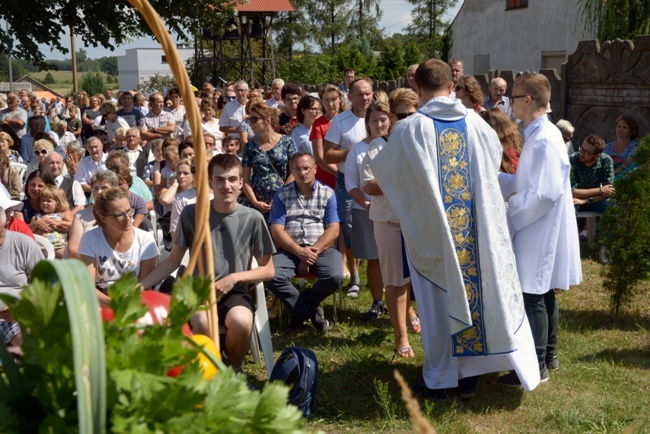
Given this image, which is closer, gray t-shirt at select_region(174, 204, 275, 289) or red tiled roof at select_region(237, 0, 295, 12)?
gray t-shirt at select_region(174, 204, 275, 289)

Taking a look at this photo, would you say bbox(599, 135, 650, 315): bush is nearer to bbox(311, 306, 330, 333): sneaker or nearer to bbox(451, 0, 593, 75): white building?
bbox(311, 306, 330, 333): sneaker

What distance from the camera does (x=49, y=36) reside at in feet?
42.8

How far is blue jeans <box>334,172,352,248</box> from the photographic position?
296 inches

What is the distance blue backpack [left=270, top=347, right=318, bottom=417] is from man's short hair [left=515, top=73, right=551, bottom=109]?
2036 mm

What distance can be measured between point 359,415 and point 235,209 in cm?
157

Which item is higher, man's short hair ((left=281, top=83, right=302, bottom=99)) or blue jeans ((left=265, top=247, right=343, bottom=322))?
man's short hair ((left=281, top=83, right=302, bottom=99))

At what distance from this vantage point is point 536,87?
4965 millimetres

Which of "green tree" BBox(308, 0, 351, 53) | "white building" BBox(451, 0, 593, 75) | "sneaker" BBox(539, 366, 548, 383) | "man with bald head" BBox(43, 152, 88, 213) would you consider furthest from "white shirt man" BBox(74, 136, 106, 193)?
"green tree" BBox(308, 0, 351, 53)

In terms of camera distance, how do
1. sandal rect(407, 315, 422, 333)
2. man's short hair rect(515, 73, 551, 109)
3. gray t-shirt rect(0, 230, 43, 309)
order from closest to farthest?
man's short hair rect(515, 73, 551, 109), gray t-shirt rect(0, 230, 43, 309), sandal rect(407, 315, 422, 333)

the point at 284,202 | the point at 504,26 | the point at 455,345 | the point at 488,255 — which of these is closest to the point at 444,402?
the point at 455,345

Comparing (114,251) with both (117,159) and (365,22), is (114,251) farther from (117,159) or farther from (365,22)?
(365,22)

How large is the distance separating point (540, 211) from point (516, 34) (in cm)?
2625

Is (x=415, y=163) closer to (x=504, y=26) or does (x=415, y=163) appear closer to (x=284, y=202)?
(x=284, y=202)

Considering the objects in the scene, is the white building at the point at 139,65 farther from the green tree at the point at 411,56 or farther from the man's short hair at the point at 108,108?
the man's short hair at the point at 108,108
